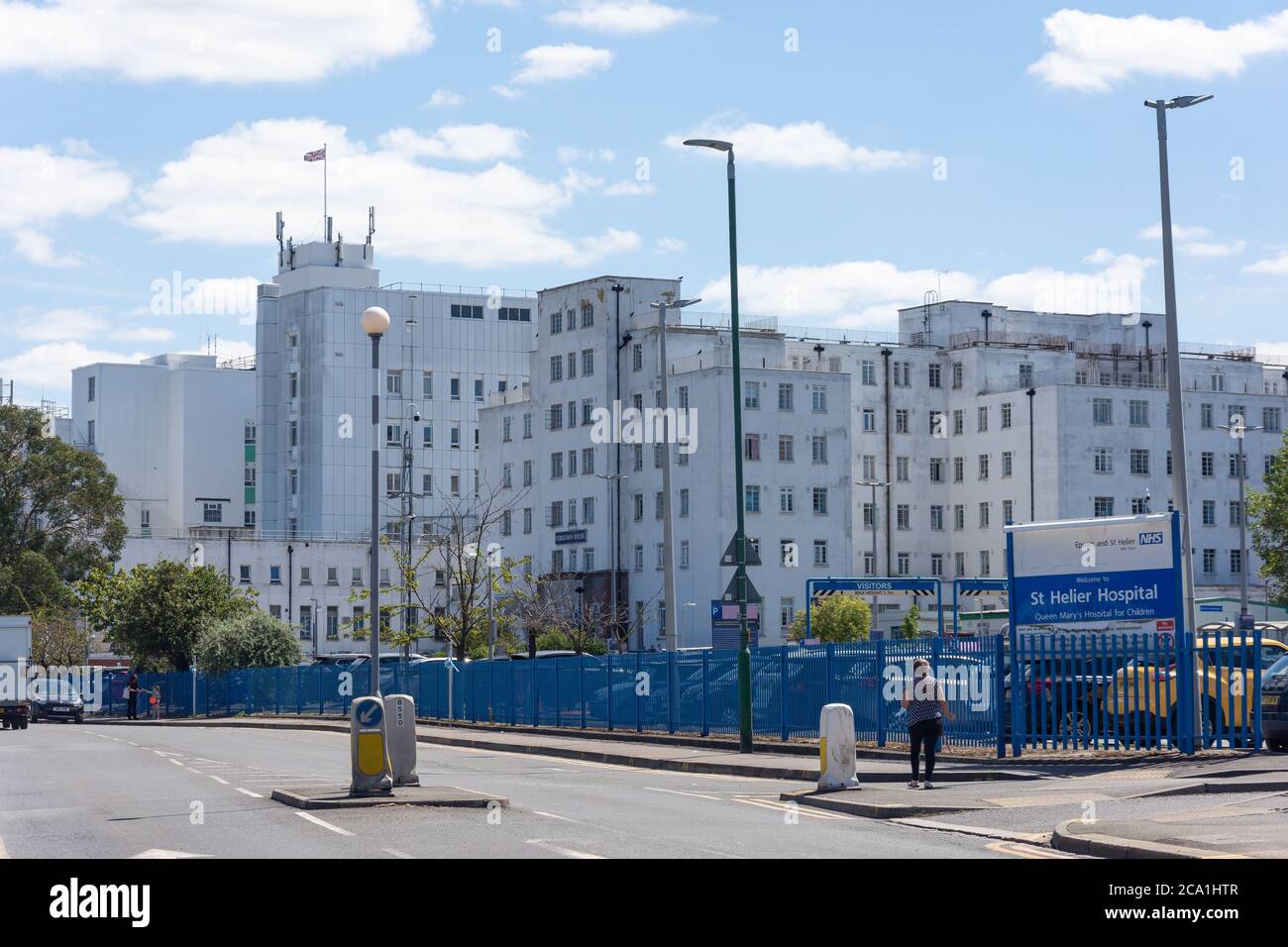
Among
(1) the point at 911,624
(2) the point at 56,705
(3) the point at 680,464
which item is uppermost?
(3) the point at 680,464

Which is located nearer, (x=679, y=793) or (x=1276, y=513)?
(x=679, y=793)

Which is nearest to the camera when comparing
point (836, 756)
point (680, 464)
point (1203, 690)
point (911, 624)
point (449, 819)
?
point (449, 819)

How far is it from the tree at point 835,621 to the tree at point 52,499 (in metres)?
41.3

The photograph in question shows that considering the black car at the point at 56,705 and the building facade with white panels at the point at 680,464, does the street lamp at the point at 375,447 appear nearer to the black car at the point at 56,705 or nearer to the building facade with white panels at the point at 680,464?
the black car at the point at 56,705

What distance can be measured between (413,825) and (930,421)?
9053 centimetres

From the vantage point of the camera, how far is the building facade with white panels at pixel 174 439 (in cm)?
12925

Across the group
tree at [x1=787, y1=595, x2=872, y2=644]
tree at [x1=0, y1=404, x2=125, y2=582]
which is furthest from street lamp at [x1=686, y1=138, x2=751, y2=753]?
tree at [x1=0, y1=404, x2=125, y2=582]

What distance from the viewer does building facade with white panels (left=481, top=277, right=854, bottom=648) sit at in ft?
298

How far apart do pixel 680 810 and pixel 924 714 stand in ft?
13.3

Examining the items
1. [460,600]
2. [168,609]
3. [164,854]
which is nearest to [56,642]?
[168,609]

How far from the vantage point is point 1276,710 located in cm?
2580

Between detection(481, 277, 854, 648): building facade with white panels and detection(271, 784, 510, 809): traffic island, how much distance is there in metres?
65.2

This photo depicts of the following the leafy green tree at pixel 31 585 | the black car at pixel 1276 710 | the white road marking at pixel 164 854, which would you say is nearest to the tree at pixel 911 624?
the leafy green tree at pixel 31 585

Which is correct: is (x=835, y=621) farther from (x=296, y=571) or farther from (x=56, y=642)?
(x=296, y=571)
